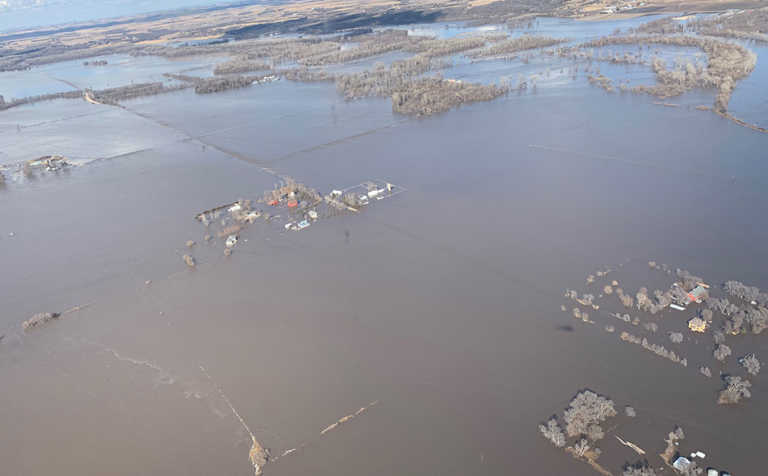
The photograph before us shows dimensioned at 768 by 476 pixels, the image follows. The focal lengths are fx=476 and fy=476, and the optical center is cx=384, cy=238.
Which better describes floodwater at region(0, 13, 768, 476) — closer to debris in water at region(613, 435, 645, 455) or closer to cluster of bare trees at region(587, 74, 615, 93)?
debris in water at region(613, 435, 645, 455)

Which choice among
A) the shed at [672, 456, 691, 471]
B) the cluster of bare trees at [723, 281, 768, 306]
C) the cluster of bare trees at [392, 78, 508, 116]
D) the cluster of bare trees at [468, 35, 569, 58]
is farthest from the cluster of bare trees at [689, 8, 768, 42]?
the shed at [672, 456, 691, 471]

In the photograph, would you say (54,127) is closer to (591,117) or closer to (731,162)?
(591,117)

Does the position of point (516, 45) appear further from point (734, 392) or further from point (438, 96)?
point (734, 392)

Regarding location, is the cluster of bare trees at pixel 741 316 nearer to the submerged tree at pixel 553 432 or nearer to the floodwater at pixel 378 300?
the floodwater at pixel 378 300

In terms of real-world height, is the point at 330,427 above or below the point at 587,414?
below

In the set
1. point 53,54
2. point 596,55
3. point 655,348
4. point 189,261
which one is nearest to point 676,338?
point 655,348

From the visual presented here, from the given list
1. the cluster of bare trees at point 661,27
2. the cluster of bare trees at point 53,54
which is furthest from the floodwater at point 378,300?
the cluster of bare trees at point 53,54

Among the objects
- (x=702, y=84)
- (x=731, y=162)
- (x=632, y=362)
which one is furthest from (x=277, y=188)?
(x=702, y=84)
